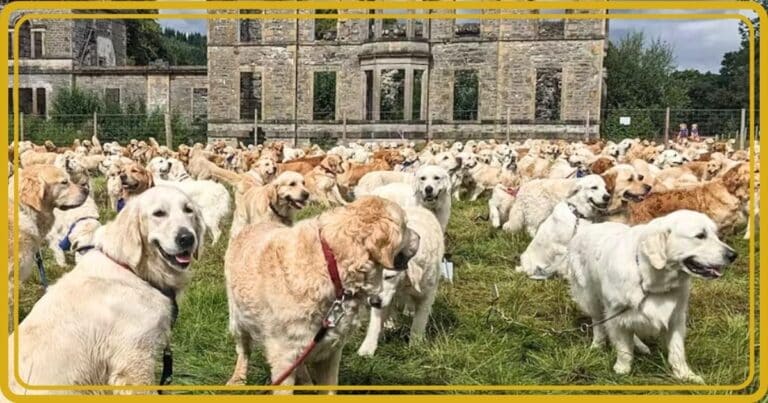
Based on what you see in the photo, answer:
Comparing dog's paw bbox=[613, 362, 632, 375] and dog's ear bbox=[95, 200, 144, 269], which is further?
dog's paw bbox=[613, 362, 632, 375]

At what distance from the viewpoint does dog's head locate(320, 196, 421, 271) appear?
130 inches

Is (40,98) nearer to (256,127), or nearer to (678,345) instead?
(256,127)

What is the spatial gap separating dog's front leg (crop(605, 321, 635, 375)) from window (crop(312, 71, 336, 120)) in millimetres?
33485

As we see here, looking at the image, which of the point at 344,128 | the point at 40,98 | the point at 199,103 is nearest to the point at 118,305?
the point at 344,128

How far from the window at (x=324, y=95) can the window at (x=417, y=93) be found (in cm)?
470

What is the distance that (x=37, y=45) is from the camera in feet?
126

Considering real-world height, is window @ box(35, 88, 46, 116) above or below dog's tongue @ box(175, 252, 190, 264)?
above

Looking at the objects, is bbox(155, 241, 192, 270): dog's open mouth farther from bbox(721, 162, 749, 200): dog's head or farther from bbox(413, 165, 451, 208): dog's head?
bbox(721, 162, 749, 200): dog's head

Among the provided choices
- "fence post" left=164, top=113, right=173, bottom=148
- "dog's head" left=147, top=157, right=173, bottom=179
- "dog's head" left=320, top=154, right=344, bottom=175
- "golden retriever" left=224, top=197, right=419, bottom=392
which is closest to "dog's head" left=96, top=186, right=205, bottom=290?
"golden retriever" left=224, top=197, right=419, bottom=392

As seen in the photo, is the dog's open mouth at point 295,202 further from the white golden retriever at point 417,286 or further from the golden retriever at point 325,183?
the golden retriever at point 325,183

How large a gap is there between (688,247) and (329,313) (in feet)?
7.70
